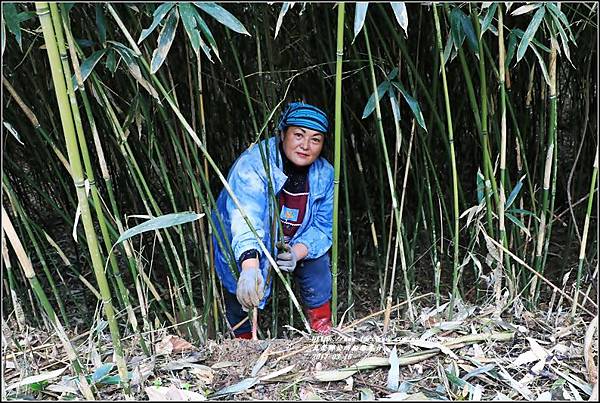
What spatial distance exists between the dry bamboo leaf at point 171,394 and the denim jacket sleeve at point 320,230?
0.62 metres

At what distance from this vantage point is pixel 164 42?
3.29 ft

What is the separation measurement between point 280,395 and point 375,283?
1119 mm

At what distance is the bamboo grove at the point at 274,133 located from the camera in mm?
1099

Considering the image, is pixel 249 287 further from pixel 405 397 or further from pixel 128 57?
pixel 128 57

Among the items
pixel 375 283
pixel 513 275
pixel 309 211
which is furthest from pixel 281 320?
pixel 513 275

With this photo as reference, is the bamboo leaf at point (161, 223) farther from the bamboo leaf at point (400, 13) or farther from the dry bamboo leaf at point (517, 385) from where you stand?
the dry bamboo leaf at point (517, 385)

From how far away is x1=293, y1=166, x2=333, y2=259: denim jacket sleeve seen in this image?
5.36 feet

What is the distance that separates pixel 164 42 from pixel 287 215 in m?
0.70

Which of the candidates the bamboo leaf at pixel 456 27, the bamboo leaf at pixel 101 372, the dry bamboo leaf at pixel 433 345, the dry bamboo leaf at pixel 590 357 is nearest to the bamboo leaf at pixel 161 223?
the bamboo leaf at pixel 101 372

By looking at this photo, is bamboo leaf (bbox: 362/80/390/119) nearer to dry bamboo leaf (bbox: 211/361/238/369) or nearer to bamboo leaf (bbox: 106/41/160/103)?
bamboo leaf (bbox: 106/41/160/103)

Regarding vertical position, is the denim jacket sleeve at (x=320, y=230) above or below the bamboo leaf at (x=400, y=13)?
below

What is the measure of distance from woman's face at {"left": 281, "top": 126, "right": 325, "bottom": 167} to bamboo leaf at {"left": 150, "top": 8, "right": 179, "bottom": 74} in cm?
55

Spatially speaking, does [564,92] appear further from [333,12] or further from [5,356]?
[5,356]

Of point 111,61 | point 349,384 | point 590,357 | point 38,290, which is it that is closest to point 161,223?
point 38,290
